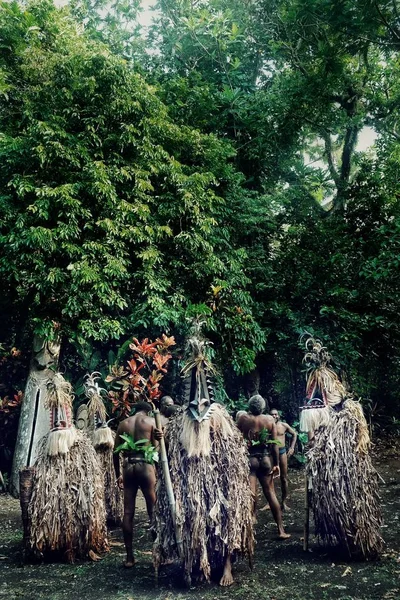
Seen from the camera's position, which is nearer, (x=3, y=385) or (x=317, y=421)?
(x=317, y=421)

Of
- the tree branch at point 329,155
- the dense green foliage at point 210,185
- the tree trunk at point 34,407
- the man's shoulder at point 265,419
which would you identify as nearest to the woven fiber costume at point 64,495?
the man's shoulder at point 265,419

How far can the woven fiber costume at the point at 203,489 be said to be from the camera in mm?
4453

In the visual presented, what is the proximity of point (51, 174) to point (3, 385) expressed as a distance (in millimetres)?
4717

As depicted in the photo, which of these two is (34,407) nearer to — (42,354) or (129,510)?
(42,354)

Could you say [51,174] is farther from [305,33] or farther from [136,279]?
[305,33]

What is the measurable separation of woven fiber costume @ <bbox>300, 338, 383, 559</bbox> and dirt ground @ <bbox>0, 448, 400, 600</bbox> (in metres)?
0.25

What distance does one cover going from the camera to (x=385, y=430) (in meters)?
13.0

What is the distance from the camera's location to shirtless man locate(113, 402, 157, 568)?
5.21m

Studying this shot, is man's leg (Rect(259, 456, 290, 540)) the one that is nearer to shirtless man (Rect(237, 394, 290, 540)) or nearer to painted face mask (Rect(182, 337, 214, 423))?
shirtless man (Rect(237, 394, 290, 540))

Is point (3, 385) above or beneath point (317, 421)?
above

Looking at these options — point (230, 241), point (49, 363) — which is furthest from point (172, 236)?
point (49, 363)

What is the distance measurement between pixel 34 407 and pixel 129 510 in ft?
17.0

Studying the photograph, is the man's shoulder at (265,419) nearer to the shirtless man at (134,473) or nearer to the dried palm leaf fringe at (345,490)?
the dried palm leaf fringe at (345,490)

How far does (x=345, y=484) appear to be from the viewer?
5.03m
